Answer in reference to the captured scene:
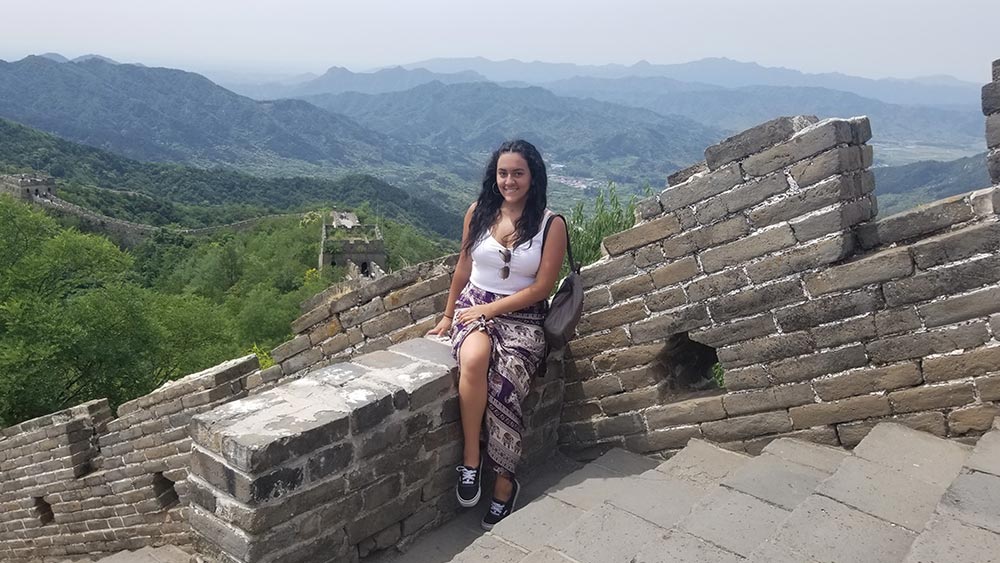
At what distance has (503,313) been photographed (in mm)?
3350

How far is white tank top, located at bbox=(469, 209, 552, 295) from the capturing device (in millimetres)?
3373

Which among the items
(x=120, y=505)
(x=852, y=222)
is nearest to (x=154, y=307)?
(x=120, y=505)

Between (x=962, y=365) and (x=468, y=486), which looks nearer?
(x=962, y=365)

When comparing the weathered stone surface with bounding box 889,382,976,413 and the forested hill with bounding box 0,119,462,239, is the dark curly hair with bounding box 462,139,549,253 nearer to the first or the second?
the weathered stone surface with bounding box 889,382,976,413

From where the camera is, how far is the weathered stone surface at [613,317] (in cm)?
354

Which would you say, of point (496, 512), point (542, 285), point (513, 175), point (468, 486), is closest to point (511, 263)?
point (542, 285)

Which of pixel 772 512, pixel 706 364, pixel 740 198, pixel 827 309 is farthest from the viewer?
pixel 706 364

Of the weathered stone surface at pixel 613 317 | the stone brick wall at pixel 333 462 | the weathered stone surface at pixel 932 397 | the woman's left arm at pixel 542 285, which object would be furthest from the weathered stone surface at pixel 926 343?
the stone brick wall at pixel 333 462

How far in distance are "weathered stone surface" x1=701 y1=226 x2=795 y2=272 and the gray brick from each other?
55cm

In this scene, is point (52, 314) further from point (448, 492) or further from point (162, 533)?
point (448, 492)

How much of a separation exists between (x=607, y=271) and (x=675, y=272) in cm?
41

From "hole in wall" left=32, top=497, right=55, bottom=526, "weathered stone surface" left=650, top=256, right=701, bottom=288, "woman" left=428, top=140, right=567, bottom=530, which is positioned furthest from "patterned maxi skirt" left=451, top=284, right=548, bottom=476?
"hole in wall" left=32, top=497, right=55, bottom=526

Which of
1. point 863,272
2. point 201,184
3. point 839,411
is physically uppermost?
point 863,272

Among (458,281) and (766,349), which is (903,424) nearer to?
(766,349)
